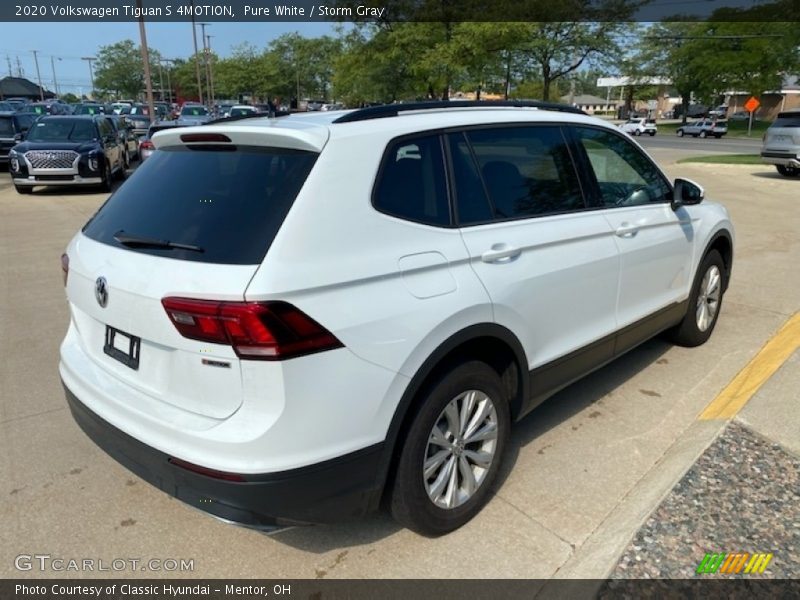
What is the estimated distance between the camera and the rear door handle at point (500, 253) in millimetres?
2678

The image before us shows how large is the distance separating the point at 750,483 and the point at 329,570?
2011mm

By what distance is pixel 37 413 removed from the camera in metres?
3.84

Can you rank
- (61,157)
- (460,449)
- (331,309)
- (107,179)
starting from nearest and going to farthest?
(331,309) < (460,449) < (61,157) < (107,179)

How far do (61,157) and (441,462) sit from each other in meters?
13.6

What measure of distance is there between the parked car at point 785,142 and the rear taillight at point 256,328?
708 inches

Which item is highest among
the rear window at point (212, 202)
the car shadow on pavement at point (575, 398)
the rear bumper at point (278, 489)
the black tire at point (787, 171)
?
the rear window at point (212, 202)

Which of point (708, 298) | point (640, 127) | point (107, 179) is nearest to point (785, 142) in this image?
point (708, 298)

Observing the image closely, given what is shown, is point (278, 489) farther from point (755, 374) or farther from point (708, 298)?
point (708, 298)

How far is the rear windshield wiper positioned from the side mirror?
→ 3.25m

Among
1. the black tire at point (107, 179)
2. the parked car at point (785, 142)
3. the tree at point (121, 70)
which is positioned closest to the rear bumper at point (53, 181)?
the black tire at point (107, 179)

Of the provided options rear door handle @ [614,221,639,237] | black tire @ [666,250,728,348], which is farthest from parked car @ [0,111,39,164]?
rear door handle @ [614,221,639,237]

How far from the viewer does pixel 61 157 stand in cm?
1329

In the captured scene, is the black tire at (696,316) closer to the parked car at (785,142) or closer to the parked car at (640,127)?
the parked car at (785,142)

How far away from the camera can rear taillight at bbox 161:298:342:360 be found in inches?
78.9
